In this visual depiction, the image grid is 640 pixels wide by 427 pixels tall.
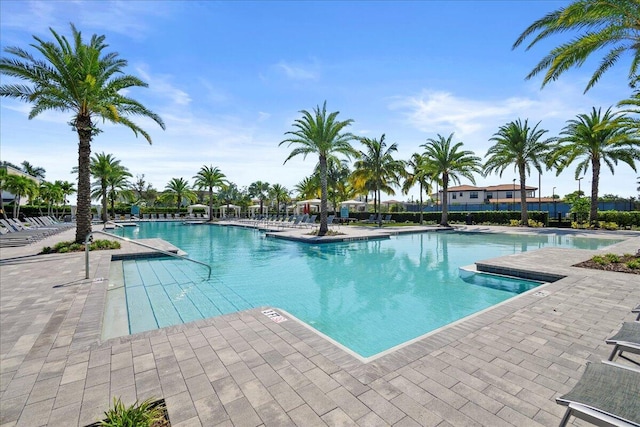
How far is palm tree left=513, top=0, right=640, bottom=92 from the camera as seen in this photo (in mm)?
7957

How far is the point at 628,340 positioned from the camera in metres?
2.93

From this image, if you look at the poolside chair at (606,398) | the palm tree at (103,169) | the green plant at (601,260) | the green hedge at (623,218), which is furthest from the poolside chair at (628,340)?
the palm tree at (103,169)

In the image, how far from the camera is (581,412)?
188 cm

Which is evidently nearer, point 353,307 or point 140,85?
point 353,307

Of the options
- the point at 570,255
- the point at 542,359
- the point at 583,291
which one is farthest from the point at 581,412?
the point at 570,255

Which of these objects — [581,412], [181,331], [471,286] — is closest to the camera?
[581,412]

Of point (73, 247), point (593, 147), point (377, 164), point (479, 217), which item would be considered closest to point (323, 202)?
point (377, 164)

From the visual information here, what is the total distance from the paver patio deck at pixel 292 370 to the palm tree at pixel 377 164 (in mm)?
22918

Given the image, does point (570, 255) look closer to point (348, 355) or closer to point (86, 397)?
point (348, 355)

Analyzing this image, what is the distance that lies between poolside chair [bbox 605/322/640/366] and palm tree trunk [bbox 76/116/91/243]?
15.8 m

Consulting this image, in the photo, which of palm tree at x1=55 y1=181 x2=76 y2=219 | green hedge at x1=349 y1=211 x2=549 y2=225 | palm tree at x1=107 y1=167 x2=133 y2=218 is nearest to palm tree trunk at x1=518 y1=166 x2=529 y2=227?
green hedge at x1=349 y1=211 x2=549 y2=225

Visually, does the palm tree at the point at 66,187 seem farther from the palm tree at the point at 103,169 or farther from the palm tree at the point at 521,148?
the palm tree at the point at 521,148

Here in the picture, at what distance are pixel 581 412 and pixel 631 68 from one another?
44.5 ft

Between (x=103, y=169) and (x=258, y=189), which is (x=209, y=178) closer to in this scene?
(x=103, y=169)
